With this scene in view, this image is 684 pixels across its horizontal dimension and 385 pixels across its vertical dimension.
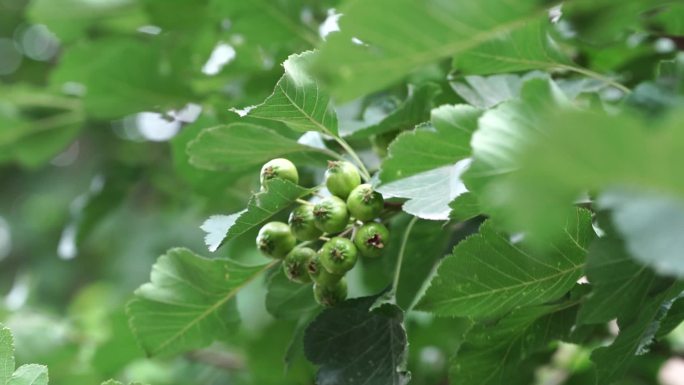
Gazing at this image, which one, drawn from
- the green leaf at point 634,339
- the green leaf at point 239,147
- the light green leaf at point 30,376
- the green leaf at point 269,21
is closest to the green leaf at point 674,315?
the green leaf at point 634,339

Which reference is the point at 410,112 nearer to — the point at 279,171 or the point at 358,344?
the point at 279,171

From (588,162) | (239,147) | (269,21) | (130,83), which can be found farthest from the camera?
(130,83)

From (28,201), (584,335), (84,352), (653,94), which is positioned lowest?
(28,201)

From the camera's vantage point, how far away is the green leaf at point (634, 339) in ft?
2.53

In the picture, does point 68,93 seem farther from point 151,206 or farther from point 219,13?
point 151,206

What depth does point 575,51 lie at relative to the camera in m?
1.38

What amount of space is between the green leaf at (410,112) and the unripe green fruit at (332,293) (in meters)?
0.20

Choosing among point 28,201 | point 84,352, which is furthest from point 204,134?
point 28,201

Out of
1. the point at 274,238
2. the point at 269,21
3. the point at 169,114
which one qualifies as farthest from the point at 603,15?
the point at 169,114

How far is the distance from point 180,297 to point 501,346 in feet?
1.29

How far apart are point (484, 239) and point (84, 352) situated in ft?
4.42

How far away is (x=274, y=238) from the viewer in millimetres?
921

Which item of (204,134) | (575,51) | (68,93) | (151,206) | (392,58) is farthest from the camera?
(151,206)

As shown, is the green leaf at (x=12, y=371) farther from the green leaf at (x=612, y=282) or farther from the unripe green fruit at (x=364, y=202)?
the green leaf at (x=612, y=282)
